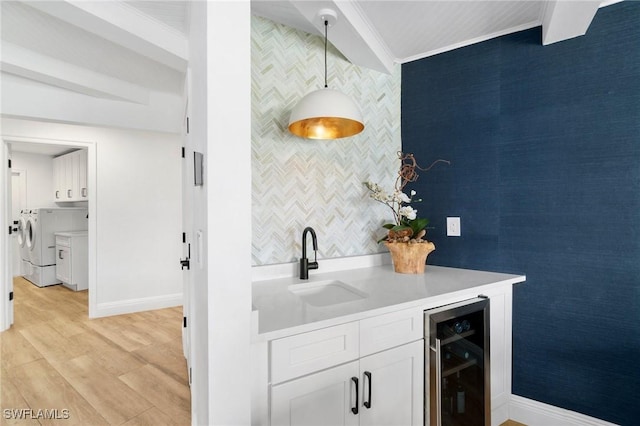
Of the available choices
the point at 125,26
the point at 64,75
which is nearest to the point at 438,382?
the point at 125,26

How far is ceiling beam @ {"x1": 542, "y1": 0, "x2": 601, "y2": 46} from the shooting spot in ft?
5.45

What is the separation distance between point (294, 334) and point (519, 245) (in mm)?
1603

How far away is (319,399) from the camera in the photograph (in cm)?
125

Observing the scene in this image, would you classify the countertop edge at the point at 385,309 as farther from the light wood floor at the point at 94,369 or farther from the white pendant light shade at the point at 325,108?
the light wood floor at the point at 94,369

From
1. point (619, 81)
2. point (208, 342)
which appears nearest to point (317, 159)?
point (208, 342)

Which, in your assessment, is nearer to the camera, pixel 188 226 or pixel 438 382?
pixel 438 382

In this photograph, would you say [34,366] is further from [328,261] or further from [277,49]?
[277,49]

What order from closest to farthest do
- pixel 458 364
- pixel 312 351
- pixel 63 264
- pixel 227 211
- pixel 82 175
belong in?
pixel 227 211 < pixel 312 351 < pixel 458 364 < pixel 82 175 < pixel 63 264

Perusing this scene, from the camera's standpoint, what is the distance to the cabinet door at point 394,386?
1.38m

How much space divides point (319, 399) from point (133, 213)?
3.86m

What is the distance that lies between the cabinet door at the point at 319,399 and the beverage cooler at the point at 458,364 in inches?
16.4

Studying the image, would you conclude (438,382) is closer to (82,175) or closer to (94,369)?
(94,369)

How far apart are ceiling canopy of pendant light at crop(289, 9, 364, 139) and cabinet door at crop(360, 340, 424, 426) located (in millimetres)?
1083

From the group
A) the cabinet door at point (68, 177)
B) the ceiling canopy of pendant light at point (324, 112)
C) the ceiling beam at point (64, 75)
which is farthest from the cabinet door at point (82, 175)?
the ceiling canopy of pendant light at point (324, 112)
